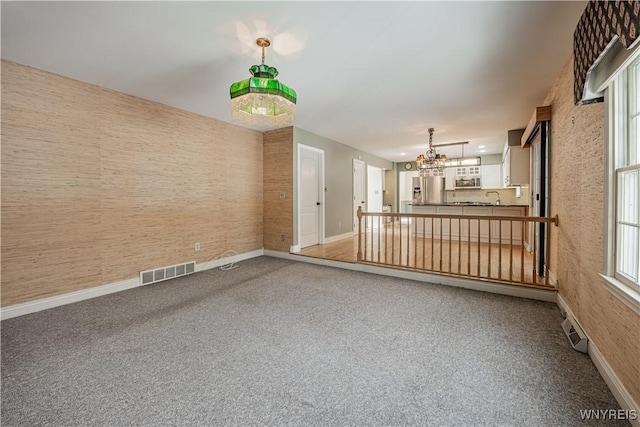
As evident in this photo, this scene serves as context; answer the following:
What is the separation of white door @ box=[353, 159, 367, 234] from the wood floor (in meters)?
1.30

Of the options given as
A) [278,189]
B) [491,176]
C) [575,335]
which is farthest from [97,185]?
[491,176]

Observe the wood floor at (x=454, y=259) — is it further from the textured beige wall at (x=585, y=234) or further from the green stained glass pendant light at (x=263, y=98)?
the green stained glass pendant light at (x=263, y=98)

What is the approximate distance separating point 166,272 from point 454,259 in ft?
15.1

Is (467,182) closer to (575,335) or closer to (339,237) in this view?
(339,237)

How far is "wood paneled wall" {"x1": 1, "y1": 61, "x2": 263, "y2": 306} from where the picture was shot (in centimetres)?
277

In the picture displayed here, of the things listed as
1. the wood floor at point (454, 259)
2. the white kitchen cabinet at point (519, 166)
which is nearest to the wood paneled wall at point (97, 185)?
the wood floor at point (454, 259)

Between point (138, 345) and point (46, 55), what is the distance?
2.91m

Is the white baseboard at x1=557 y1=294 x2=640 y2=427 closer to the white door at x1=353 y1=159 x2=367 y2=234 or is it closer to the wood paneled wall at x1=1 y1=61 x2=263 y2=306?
the wood paneled wall at x1=1 y1=61 x2=263 y2=306

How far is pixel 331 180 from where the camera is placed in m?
6.41

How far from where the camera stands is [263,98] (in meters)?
2.39

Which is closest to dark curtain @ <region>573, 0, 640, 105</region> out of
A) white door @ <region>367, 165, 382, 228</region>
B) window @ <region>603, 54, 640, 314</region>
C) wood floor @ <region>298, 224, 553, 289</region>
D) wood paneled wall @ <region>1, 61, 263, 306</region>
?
window @ <region>603, 54, 640, 314</region>

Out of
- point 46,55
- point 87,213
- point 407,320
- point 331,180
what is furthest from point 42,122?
point 331,180

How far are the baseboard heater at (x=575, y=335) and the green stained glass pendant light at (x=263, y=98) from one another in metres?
3.01

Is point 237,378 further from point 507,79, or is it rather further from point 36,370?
point 507,79
